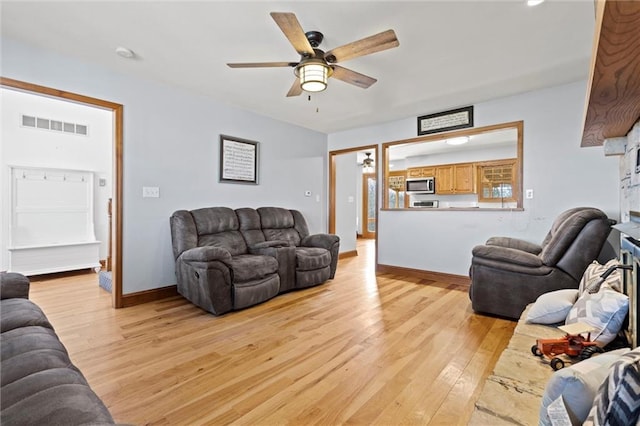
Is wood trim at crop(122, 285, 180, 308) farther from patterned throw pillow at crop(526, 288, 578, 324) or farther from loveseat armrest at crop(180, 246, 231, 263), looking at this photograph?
patterned throw pillow at crop(526, 288, 578, 324)

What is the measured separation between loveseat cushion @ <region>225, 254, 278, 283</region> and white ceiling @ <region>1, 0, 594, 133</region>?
A: 1971mm

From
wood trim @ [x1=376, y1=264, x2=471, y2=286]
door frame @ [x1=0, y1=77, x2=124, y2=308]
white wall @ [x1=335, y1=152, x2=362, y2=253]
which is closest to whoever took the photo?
door frame @ [x1=0, y1=77, x2=124, y2=308]

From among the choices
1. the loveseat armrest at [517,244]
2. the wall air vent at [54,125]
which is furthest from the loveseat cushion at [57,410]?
the wall air vent at [54,125]

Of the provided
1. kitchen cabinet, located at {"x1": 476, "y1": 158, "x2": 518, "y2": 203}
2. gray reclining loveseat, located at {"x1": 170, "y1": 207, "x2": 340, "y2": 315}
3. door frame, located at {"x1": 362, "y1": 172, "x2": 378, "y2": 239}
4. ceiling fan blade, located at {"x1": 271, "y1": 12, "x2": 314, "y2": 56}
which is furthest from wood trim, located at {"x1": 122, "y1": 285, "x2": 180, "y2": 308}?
door frame, located at {"x1": 362, "y1": 172, "x2": 378, "y2": 239}

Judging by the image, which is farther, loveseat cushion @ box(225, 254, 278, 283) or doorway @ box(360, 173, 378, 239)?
doorway @ box(360, 173, 378, 239)

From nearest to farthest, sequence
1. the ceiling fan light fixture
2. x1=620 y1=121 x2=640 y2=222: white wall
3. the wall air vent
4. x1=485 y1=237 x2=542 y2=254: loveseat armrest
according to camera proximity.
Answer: x1=620 y1=121 x2=640 y2=222: white wall
the ceiling fan light fixture
x1=485 y1=237 x2=542 y2=254: loveseat armrest
the wall air vent

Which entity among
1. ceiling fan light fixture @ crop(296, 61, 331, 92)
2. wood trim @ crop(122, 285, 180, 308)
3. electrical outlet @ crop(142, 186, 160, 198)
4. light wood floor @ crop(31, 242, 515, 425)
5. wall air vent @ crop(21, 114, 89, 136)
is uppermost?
wall air vent @ crop(21, 114, 89, 136)

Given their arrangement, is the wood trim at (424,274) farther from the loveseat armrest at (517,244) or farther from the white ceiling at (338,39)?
the white ceiling at (338,39)

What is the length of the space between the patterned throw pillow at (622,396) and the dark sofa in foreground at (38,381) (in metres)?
1.23

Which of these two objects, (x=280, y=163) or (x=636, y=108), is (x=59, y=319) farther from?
(x=636, y=108)

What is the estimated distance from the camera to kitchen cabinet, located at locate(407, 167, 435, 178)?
7.52m

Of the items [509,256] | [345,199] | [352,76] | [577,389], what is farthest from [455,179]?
[577,389]

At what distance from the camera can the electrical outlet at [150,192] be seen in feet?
10.8

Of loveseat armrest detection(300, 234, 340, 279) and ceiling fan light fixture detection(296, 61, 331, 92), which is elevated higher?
ceiling fan light fixture detection(296, 61, 331, 92)
